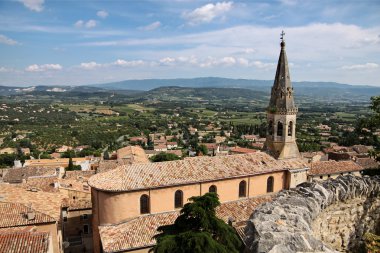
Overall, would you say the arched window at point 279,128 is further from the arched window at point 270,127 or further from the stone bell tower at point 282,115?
the arched window at point 270,127

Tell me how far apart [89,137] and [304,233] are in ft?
395

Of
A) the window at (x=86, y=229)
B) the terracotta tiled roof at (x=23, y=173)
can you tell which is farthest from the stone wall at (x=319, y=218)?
the terracotta tiled roof at (x=23, y=173)

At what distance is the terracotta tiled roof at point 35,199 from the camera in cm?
2559

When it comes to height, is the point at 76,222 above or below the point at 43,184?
below

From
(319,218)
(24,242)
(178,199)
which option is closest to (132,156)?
(178,199)

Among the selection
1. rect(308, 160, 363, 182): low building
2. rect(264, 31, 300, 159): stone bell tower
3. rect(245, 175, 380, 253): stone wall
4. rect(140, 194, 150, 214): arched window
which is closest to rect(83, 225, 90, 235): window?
rect(140, 194, 150, 214): arched window

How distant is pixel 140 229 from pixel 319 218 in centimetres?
1483

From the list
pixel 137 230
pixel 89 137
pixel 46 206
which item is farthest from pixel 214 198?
pixel 89 137

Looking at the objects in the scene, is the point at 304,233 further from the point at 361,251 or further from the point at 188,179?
the point at 188,179

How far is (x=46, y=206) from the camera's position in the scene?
2636 centimetres

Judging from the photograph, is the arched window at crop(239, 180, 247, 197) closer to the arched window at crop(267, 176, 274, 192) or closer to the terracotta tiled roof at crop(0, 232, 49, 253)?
the arched window at crop(267, 176, 274, 192)

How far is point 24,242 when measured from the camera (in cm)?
1703

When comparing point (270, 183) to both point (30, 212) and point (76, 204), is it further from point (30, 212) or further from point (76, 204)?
point (76, 204)

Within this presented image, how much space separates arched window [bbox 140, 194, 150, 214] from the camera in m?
22.8
